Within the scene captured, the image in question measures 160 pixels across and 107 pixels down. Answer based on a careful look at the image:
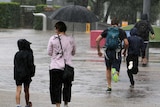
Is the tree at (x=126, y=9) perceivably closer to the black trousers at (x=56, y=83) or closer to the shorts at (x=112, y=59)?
the shorts at (x=112, y=59)

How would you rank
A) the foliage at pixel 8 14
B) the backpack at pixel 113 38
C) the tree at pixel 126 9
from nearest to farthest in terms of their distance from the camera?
1. the backpack at pixel 113 38
2. the foliage at pixel 8 14
3. the tree at pixel 126 9

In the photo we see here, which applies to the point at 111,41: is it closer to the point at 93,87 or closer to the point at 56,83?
the point at 93,87

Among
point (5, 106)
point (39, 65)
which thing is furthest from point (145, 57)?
point (5, 106)

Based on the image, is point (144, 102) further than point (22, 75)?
Yes

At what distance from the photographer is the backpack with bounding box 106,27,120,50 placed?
973 centimetres

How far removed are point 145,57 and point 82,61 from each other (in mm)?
2429

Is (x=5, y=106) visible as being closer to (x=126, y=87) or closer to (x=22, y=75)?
(x=22, y=75)

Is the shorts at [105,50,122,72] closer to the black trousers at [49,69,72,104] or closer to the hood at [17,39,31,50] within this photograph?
the black trousers at [49,69,72,104]

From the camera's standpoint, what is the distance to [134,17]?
176ft

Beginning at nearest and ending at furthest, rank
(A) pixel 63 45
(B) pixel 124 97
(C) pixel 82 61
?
(A) pixel 63 45, (B) pixel 124 97, (C) pixel 82 61

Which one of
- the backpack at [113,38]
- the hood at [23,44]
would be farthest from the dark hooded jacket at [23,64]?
the backpack at [113,38]

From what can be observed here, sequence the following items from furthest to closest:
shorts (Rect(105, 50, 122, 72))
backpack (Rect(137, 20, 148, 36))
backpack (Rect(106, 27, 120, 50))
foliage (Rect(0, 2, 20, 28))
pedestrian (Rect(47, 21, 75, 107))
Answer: foliage (Rect(0, 2, 20, 28))
backpack (Rect(137, 20, 148, 36))
shorts (Rect(105, 50, 122, 72))
backpack (Rect(106, 27, 120, 50))
pedestrian (Rect(47, 21, 75, 107))

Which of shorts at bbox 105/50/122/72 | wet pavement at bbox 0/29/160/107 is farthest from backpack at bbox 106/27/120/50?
wet pavement at bbox 0/29/160/107

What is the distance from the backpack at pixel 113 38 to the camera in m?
9.73
